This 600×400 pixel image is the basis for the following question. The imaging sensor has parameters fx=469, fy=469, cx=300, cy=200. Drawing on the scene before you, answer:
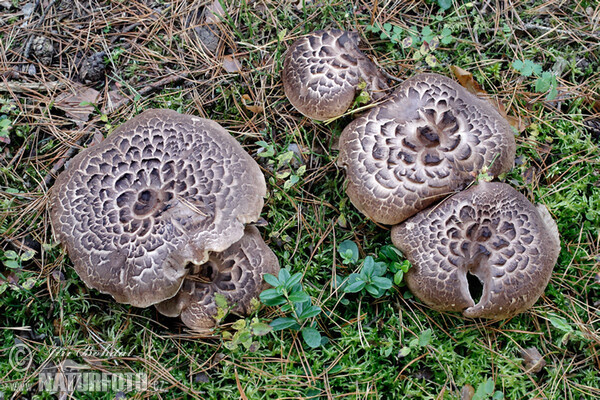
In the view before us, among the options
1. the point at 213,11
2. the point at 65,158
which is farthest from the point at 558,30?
the point at 65,158

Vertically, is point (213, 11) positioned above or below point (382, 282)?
above

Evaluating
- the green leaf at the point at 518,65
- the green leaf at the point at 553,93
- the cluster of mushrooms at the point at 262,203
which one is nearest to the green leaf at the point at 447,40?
the green leaf at the point at 518,65

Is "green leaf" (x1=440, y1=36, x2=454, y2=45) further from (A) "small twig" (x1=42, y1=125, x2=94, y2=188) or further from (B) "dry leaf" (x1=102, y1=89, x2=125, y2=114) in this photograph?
(A) "small twig" (x1=42, y1=125, x2=94, y2=188)

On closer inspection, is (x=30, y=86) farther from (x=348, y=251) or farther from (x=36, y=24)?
(x=348, y=251)

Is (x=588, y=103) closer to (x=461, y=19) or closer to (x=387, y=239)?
(x=461, y=19)

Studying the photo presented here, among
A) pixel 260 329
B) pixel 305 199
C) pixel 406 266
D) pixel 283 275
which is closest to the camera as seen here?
pixel 260 329

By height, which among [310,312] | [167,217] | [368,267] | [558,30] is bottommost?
[310,312]

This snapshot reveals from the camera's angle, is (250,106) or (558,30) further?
(558,30)

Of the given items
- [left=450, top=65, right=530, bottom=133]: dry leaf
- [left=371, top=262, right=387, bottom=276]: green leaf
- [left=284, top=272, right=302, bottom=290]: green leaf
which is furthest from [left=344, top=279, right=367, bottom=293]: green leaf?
[left=450, top=65, right=530, bottom=133]: dry leaf
